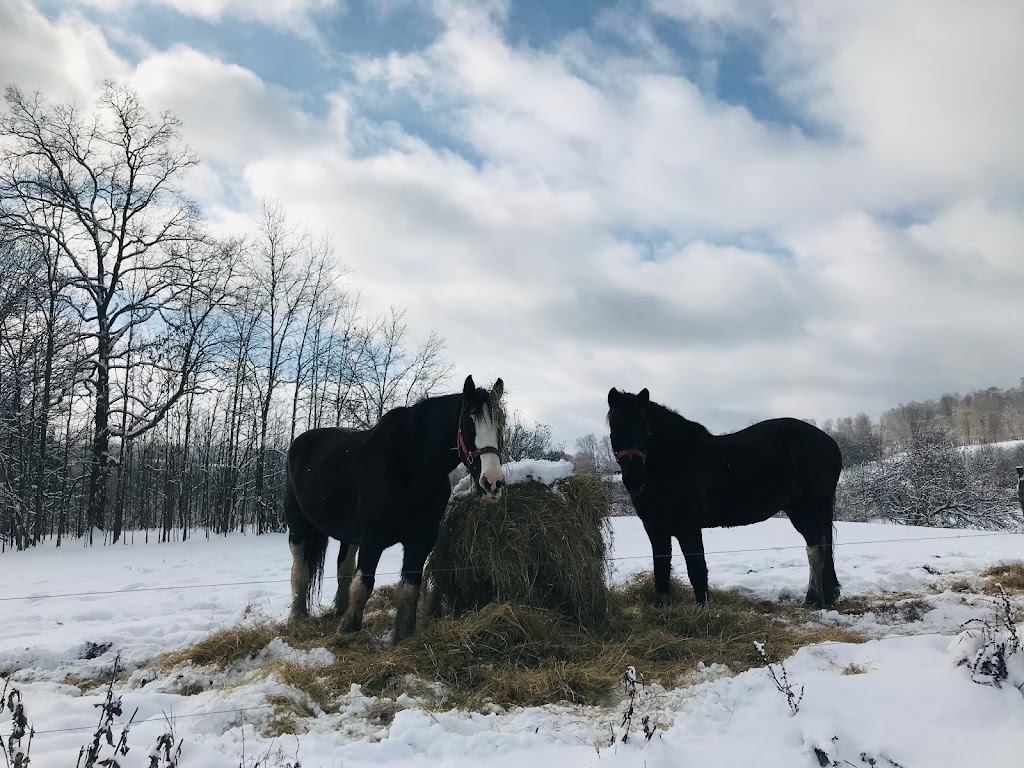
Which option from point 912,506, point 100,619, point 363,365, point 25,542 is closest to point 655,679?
point 100,619

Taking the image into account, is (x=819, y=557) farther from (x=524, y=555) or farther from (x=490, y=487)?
(x=490, y=487)

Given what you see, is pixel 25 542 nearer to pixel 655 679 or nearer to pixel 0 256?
pixel 0 256

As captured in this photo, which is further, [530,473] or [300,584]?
[300,584]

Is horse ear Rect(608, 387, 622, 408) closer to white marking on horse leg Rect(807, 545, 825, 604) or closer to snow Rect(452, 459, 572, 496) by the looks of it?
snow Rect(452, 459, 572, 496)

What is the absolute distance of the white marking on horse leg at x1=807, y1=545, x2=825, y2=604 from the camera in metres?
6.03

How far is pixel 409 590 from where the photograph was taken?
4590 millimetres

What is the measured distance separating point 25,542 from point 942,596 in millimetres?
20328

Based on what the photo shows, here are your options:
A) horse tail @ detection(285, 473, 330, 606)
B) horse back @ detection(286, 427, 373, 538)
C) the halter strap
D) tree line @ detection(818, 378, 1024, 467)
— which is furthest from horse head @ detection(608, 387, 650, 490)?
tree line @ detection(818, 378, 1024, 467)

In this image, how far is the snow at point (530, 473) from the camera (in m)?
5.20

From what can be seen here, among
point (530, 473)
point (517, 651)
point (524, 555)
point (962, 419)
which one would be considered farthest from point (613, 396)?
point (962, 419)

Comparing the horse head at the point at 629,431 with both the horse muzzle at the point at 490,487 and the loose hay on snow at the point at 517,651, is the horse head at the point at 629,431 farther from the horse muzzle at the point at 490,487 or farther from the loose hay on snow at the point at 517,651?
the horse muzzle at the point at 490,487

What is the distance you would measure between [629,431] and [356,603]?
2.82 meters

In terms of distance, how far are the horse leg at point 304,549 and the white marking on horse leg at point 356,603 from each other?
3.46 ft

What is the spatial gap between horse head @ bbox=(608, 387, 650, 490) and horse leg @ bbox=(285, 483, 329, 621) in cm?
314
